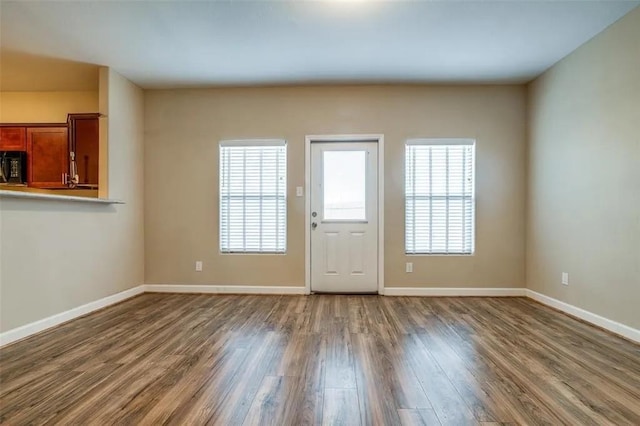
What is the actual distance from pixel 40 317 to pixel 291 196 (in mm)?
2752

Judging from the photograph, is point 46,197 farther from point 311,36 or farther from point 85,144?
point 311,36

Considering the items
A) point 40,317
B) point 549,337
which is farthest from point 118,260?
point 549,337

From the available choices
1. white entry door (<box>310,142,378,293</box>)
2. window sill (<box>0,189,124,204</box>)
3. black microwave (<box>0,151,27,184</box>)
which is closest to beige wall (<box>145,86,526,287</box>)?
white entry door (<box>310,142,378,293</box>)

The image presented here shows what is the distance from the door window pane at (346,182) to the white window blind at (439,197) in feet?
1.92

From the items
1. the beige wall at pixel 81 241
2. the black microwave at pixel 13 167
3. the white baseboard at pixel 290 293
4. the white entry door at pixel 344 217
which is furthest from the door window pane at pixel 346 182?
the black microwave at pixel 13 167

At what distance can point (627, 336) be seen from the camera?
2.77m

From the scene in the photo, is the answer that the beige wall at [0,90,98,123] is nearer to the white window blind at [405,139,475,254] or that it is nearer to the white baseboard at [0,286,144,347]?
the white baseboard at [0,286,144,347]

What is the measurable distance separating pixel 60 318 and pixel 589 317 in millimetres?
4962

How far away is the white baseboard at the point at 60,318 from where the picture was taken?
8.70 feet

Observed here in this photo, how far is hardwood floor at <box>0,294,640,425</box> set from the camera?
1.68 m

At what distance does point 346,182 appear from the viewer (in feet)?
14.5

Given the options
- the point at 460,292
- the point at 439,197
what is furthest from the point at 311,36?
the point at 460,292

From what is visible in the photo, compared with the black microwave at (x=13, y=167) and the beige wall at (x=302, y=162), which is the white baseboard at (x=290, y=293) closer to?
the beige wall at (x=302, y=162)

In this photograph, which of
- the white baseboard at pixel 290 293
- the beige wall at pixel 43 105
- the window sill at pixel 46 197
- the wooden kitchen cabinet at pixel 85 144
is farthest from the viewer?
the beige wall at pixel 43 105
